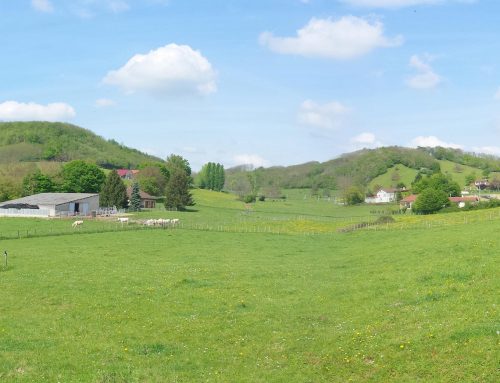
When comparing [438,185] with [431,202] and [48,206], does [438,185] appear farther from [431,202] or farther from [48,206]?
[48,206]

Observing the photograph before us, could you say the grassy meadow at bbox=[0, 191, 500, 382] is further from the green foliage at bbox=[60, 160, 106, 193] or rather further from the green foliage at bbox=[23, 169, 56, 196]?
the green foliage at bbox=[60, 160, 106, 193]

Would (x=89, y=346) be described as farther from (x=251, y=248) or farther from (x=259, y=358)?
(x=251, y=248)

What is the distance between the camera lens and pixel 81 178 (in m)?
136

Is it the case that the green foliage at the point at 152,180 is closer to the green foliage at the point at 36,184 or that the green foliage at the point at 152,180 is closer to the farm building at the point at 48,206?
the green foliage at the point at 36,184

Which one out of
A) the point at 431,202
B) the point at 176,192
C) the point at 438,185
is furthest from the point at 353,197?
the point at 176,192

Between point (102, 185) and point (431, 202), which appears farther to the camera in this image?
point (102, 185)

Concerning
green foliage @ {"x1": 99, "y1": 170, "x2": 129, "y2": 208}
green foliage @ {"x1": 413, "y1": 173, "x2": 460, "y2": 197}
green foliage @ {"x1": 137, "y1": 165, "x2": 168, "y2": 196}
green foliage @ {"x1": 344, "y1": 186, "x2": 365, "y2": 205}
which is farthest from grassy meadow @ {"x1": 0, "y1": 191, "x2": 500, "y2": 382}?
green foliage @ {"x1": 344, "y1": 186, "x2": 365, "y2": 205}

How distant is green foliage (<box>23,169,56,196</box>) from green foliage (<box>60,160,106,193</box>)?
5.67 m

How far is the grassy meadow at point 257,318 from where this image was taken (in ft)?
52.4

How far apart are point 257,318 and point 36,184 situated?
117 meters

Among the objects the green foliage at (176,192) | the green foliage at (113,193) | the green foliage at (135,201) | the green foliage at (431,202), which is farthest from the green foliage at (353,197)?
the green foliage at (113,193)

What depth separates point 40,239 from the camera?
5997 centimetres

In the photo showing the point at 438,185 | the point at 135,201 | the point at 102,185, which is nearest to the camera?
the point at 135,201

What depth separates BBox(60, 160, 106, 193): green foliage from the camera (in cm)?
13488
